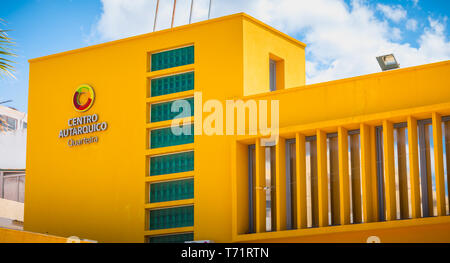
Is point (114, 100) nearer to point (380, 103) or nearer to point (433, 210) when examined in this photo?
point (380, 103)

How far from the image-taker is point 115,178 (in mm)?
36219

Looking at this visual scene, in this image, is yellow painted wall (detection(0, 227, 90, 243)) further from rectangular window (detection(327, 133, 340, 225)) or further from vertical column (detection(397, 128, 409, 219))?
vertical column (detection(397, 128, 409, 219))

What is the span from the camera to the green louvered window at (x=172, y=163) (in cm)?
3491

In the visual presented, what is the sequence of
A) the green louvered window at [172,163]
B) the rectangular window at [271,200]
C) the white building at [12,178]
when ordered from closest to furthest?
1. the rectangular window at [271,200]
2. the green louvered window at [172,163]
3. the white building at [12,178]

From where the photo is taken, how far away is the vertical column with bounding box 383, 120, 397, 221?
29.8 meters

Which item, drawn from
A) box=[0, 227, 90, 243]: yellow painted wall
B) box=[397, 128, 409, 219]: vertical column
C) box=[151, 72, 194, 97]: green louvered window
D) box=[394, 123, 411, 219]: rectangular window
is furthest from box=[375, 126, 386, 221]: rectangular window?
box=[0, 227, 90, 243]: yellow painted wall

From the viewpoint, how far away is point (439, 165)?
29328 mm

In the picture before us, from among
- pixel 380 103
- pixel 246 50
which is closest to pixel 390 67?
pixel 380 103

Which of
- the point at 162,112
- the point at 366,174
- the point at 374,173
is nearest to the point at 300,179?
the point at 366,174

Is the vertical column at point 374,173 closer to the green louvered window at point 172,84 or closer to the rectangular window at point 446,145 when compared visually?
the rectangular window at point 446,145

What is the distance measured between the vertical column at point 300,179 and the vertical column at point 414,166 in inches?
164

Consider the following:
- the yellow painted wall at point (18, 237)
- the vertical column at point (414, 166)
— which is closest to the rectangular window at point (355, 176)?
the vertical column at point (414, 166)

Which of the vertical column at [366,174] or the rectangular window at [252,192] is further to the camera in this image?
the rectangular window at [252,192]
